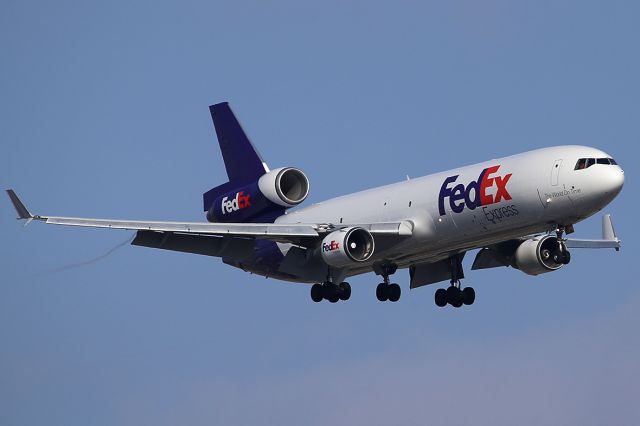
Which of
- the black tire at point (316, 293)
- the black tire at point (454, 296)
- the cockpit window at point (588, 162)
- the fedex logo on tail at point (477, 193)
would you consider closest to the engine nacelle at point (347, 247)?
the black tire at point (316, 293)

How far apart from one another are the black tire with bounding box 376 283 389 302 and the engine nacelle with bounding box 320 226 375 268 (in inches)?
165

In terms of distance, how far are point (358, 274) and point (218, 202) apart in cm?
735

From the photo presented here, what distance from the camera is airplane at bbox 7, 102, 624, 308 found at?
5575 centimetres

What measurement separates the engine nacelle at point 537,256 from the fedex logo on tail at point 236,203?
1209 centimetres

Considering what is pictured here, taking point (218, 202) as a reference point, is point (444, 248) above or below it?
below

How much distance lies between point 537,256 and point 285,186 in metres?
11.5

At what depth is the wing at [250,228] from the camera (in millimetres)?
58125

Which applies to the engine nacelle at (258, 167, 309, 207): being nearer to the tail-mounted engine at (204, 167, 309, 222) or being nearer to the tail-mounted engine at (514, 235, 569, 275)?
the tail-mounted engine at (204, 167, 309, 222)

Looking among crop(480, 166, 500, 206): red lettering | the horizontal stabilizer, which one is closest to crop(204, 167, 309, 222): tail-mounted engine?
crop(480, 166, 500, 206): red lettering

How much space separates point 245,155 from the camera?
224 ft

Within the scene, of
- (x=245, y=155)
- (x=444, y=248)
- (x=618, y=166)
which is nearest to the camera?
(x=618, y=166)

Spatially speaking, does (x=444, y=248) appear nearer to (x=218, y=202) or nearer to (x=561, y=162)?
(x=561, y=162)

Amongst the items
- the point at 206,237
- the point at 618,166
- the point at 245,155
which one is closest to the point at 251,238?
the point at 206,237

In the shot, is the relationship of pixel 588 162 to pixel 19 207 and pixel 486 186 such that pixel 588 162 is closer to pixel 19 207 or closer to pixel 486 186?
pixel 486 186
